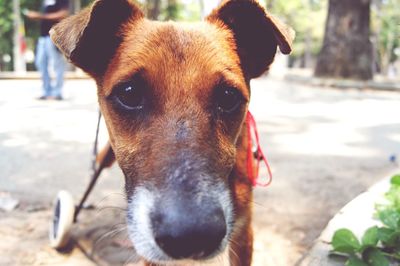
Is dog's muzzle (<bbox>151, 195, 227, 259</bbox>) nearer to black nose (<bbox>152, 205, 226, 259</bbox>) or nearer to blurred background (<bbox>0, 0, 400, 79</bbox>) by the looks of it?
black nose (<bbox>152, 205, 226, 259</bbox>)

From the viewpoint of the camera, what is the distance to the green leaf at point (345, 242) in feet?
8.89

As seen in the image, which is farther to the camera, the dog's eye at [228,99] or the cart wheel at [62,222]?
the cart wheel at [62,222]

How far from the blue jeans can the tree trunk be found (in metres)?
9.49

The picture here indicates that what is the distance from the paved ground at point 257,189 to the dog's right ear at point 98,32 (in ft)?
2.94

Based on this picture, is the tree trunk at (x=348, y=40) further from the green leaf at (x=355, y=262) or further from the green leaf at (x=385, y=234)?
the green leaf at (x=355, y=262)

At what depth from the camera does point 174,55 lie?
8.16 ft

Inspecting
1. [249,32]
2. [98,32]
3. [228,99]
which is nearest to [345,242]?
[228,99]

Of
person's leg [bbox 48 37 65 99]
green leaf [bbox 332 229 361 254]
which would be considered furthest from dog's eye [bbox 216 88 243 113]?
person's leg [bbox 48 37 65 99]

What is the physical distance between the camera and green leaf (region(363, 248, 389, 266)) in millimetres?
2598

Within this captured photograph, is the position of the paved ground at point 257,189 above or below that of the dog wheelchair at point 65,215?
below

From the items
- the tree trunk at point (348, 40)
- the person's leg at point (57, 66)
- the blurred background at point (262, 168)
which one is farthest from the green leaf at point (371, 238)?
the tree trunk at point (348, 40)

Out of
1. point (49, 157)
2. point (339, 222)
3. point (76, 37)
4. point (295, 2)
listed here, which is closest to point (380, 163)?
point (339, 222)

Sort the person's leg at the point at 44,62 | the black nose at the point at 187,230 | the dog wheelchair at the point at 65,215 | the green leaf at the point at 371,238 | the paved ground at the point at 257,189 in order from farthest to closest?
1. the person's leg at the point at 44,62
2. the paved ground at the point at 257,189
3. the dog wheelchair at the point at 65,215
4. the green leaf at the point at 371,238
5. the black nose at the point at 187,230

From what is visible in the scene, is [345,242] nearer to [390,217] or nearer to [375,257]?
[375,257]
